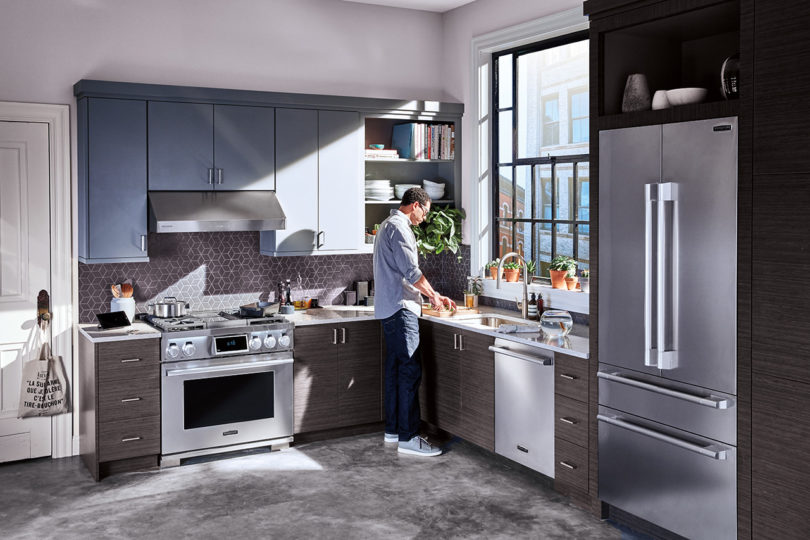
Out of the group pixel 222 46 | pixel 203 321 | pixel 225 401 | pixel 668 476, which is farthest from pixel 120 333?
pixel 668 476

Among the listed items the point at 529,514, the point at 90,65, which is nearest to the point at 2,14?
the point at 90,65

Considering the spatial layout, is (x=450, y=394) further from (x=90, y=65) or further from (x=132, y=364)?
(x=90, y=65)

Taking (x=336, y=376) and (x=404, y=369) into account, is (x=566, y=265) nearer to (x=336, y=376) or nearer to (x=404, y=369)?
(x=404, y=369)

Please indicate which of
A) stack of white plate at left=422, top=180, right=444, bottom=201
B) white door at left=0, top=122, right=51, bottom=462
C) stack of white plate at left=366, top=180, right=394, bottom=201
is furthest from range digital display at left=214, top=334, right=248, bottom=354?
stack of white plate at left=422, top=180, right=444, bottom=201

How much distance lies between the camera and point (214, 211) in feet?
17.2

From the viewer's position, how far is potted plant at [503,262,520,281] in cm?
582

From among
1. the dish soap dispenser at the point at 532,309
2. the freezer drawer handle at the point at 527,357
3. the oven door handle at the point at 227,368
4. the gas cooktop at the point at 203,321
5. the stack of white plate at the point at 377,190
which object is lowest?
the oven door handle at the point at 227,368

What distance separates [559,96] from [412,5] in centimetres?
149

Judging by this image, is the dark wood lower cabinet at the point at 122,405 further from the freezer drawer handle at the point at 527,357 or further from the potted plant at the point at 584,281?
the potted plant at the point at 584,281

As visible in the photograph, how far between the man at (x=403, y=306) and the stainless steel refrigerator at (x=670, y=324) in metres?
1.46

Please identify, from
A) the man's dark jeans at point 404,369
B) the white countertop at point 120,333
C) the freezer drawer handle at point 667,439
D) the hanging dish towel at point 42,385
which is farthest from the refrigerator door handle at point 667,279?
the hanging dish towel at point 42,385

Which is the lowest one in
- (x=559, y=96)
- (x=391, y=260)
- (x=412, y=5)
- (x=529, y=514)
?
(x=529, y=514)

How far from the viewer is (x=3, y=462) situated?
16.9ft

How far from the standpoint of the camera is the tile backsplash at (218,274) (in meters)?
5.41
